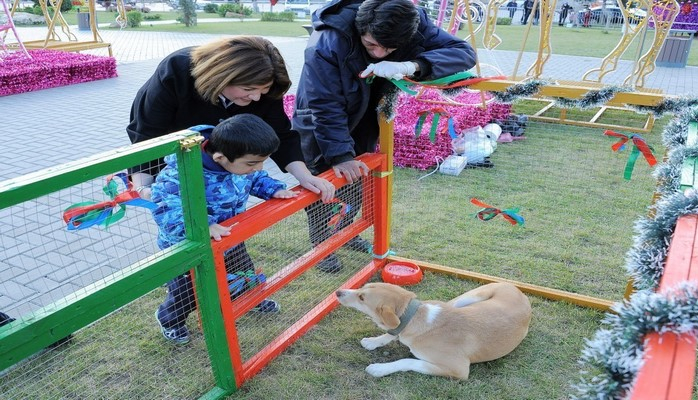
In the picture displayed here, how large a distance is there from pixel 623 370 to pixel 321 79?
84.7 inches

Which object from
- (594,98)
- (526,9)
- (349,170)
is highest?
(594,98)

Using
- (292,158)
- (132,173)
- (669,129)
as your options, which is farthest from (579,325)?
(132,173)

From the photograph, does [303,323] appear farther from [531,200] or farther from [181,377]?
[531,200]

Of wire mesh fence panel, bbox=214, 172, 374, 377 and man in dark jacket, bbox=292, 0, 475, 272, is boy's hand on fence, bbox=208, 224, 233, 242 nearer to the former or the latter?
wire mesh fence panel, bbox=214, 172, 374, 377

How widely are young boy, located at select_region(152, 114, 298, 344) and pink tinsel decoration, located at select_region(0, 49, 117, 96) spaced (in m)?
9.02

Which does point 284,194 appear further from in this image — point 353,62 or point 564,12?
point 564,12

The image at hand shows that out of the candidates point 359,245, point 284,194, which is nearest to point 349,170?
point 284,194

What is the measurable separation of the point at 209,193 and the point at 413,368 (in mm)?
1344

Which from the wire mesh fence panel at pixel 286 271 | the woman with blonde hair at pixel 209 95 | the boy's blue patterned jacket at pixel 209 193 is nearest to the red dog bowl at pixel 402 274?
the wire mesh fence panel at pixel 286 271

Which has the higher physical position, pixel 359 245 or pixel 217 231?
pixel 217 231

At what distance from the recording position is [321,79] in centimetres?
281

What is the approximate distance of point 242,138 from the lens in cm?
212

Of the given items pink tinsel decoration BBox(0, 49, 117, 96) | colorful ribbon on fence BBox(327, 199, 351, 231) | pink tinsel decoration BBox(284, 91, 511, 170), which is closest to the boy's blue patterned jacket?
colorful ribbon on fence BBox(327, 199, 351, 231)

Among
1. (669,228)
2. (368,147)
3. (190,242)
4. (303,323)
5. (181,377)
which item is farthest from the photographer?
(368,147)
